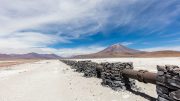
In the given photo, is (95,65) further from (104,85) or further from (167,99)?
(167,99)

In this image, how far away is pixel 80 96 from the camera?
44.9 ft

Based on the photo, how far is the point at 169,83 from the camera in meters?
8.68

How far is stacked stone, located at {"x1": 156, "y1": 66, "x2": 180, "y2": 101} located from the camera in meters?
8.16

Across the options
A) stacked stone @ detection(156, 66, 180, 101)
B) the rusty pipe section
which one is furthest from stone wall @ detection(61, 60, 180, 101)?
the rusty pipe section

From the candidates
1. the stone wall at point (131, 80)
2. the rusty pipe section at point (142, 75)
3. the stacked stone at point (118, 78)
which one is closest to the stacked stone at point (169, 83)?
the stone wall at point (131, 80)

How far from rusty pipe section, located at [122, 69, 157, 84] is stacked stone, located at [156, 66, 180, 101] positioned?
4.82ft

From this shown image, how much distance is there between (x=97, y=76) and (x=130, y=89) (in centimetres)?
747

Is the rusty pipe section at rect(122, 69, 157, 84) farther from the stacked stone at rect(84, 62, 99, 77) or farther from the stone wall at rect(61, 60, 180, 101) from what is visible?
the stacked stone at rect(84, 62, 99, 77)

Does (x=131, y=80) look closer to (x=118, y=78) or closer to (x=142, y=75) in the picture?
(x=118, y=78)

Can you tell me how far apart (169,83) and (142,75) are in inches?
146

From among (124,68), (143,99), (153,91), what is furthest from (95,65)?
(143,99)

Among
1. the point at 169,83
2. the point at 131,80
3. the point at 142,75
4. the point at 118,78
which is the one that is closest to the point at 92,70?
the point at 131,80

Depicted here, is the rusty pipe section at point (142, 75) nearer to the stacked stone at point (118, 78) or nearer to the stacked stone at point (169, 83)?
the stacked stone at point (118, 78)

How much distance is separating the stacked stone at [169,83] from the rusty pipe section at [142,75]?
1469 mm
